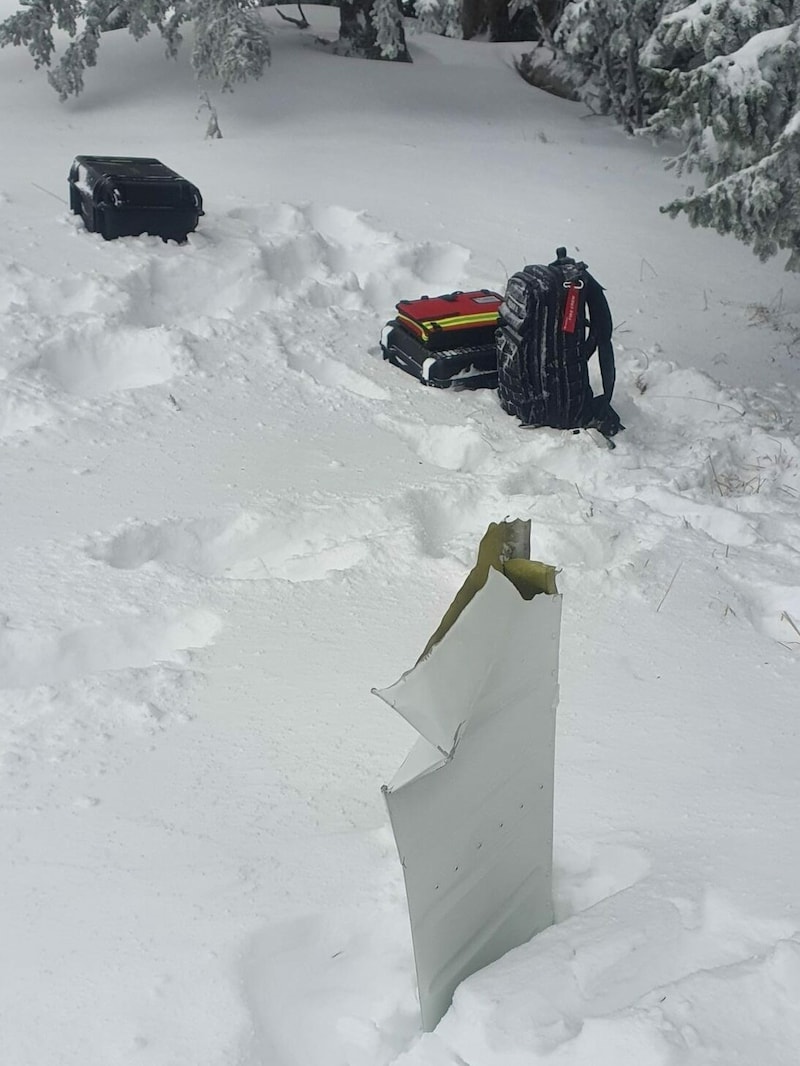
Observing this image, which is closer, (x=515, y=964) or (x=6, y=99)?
(x=515, y=964)

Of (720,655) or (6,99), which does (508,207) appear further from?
(720,655)

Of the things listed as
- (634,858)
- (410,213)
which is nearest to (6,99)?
(410,213)

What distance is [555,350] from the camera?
5203 mm

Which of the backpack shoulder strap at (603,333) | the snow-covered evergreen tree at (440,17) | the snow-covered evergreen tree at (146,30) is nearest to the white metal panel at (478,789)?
the backpack shoulder strap at (603,333)

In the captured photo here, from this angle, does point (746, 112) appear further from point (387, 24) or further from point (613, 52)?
point (387, 24)

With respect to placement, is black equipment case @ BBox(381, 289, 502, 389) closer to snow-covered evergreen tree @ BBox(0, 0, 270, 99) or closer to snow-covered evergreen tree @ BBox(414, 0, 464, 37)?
snow-covered evergreen tree @ BBox(0, 0, 270, 99)

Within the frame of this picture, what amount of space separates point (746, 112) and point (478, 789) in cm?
408

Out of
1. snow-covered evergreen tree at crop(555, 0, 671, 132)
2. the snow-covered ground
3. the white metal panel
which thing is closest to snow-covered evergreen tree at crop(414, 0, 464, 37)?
snow-covered evergreen tree at crop(555, 0, 671, 132)

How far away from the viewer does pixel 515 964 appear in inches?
81.3

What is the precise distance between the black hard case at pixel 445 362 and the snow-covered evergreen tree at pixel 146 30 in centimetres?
338

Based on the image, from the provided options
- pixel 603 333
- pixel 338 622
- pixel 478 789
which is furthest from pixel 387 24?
pixel 478 789

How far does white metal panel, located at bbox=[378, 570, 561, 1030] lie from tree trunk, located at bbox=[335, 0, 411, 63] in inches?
351

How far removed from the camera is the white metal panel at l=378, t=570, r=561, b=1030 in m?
1.85

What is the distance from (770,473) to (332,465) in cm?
203
